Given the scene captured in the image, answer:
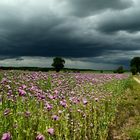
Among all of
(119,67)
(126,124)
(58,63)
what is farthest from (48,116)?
(119,67)

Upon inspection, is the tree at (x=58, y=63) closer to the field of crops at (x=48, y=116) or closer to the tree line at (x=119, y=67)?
the tree line at (x=119, y=67)

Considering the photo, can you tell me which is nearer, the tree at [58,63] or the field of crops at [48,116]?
the field of crops at [48,116]

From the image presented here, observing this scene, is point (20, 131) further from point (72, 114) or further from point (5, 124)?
point (72, 114)

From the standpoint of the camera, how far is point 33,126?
5.94 m

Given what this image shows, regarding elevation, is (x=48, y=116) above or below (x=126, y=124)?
above

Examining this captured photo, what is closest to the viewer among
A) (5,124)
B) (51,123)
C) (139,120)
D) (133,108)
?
(5,124)

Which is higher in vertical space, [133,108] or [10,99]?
[10,99]

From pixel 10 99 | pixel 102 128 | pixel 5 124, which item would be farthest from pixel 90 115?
pixel 5 124

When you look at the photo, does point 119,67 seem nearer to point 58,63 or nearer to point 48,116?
point 58,63

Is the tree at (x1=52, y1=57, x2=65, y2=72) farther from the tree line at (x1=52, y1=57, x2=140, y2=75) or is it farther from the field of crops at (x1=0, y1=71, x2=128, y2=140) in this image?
the field of crops at (x1=0, y1=71, x2=128, y2=140)

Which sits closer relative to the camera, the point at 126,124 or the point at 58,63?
the point at 126,124

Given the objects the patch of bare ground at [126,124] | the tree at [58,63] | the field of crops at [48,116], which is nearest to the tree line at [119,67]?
the tree at [58,63]

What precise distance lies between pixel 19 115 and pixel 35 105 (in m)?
1.67

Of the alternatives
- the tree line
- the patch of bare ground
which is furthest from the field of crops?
the tree line
